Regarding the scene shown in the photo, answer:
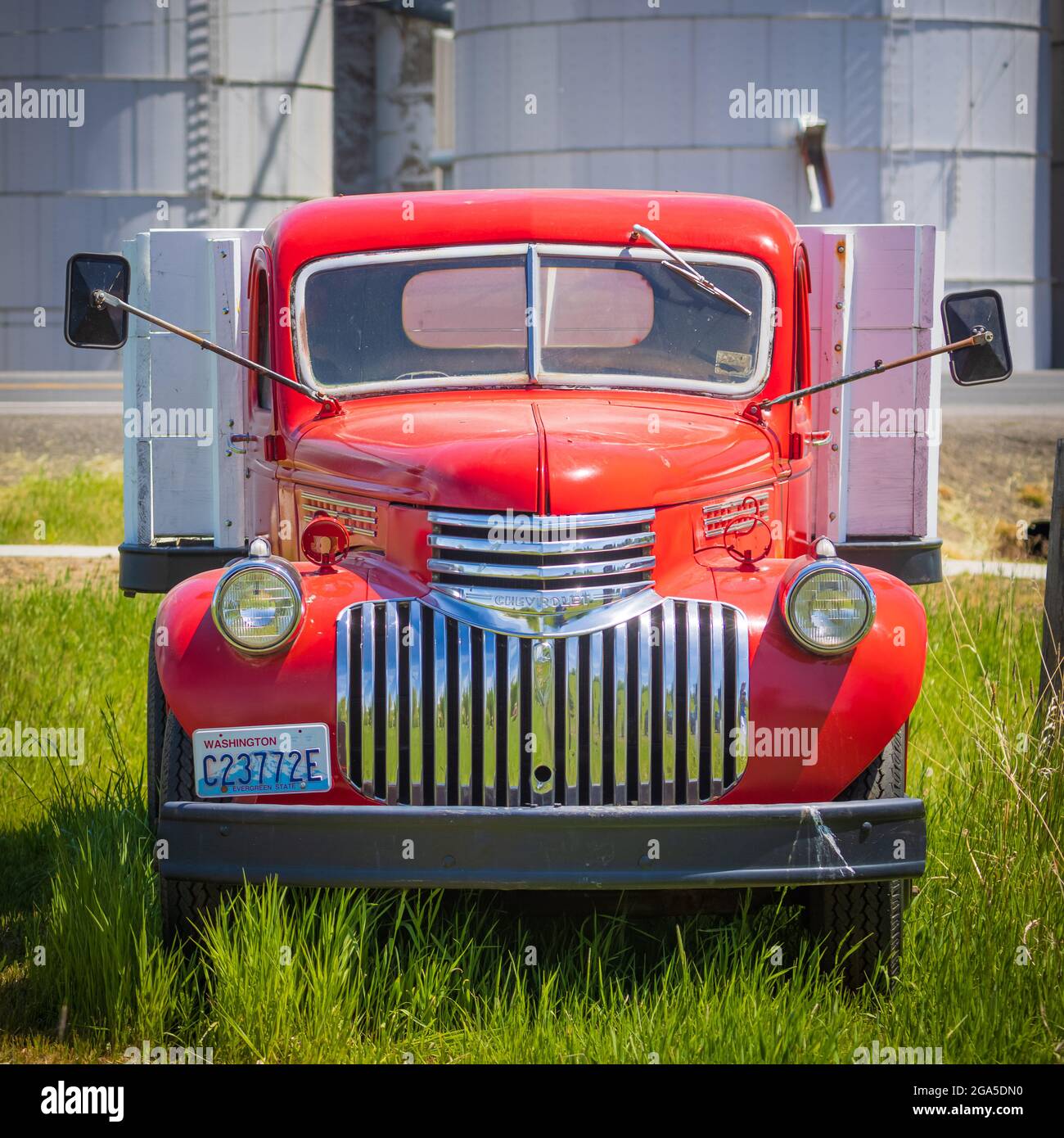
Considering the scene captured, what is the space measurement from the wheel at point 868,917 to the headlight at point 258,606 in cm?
142

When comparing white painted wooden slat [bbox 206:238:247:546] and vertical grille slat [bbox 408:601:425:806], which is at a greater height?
white painted wooden slat [bbox 206:238:247:546]

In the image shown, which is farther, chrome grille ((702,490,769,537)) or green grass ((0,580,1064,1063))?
chrome grille ((702,490,769,537))

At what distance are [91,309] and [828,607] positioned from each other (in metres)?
2.58

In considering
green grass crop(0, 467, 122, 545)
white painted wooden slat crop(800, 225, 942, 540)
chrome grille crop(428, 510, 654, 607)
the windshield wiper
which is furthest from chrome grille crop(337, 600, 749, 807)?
green grass crop(0, 467, 122, 545)

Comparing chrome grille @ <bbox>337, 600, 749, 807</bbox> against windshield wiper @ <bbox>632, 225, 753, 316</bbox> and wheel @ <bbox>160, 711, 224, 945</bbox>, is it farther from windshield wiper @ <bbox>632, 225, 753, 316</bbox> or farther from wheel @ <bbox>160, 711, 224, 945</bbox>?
windshield wiper @ <bbox>632, 225, 753, 316</bbox>

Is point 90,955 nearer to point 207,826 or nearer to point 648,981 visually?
point 207,826

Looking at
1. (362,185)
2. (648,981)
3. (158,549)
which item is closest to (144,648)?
(158,549)

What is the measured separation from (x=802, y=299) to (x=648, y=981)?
7.90 ft

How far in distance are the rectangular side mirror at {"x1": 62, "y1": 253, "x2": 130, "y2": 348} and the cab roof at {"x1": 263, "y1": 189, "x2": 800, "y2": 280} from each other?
1.83 ft

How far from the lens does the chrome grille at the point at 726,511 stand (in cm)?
421

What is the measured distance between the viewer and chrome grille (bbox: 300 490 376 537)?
4.27m

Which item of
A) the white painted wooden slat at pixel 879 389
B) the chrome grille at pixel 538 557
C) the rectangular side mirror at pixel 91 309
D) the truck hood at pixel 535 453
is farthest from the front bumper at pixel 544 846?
the white painted wooden slat at pixel 879 389

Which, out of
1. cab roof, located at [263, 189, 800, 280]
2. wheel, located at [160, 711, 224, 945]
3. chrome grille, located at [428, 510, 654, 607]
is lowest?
wheel, located at [160, 711, 224, 945]
